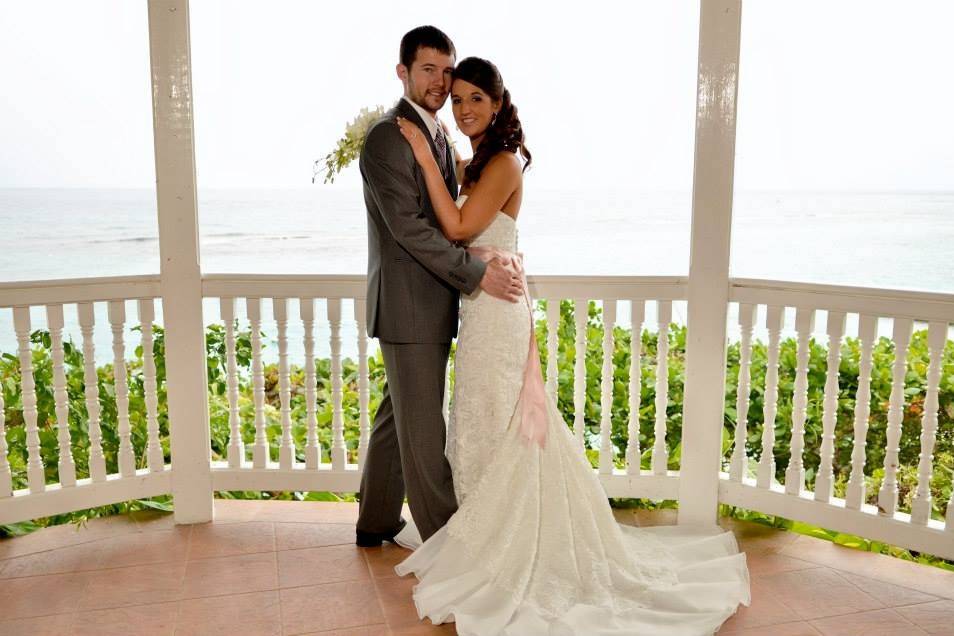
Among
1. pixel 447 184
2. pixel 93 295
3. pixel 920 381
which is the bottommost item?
pixel 920 381

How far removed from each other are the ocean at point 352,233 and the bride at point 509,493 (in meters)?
9.48

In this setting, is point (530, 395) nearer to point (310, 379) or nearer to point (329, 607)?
point (329, 607)

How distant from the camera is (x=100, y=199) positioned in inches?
608

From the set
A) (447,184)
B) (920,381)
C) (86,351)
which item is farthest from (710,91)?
(86,351)

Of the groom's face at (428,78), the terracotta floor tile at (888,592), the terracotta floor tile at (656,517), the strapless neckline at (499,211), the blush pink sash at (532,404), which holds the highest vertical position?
the groom's face at (428,78)

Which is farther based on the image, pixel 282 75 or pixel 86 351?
pixel 282 75

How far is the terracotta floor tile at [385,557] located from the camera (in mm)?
2953

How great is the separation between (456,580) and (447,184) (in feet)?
4.62

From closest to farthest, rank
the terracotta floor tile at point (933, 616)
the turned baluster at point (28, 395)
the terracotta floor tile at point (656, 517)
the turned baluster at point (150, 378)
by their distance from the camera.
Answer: the terracotta floor tile at point (933, 616)
the turned baluster at point (28, 395)
the turned baluster at point (150, 378)
the terracotta floor tile at point (656, 517)

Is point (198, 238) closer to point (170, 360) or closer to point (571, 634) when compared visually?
point (170, 360)

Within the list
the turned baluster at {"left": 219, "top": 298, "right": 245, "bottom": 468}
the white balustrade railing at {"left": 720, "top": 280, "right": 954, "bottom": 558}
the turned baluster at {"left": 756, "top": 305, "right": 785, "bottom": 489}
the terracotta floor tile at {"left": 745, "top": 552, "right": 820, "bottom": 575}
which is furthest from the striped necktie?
the terracotta floor tile at {"left": 745, "top": 552, "right": 820, "bottom": 575}

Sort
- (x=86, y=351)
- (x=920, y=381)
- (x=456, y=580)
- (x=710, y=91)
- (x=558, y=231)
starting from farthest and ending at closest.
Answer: (x=558, y=231)
(x=920, y=381)
(x=86, y=351)
(x=710, y=91)
(x=456, y=580)

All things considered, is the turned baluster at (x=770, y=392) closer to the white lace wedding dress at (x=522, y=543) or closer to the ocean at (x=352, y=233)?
the white lace wedding dress at (x=522, y=543)

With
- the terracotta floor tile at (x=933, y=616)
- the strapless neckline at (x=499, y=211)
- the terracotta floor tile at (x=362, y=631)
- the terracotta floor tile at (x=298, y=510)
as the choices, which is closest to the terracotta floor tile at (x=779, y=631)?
the terracotta floor tile at (x=933, y=616)
